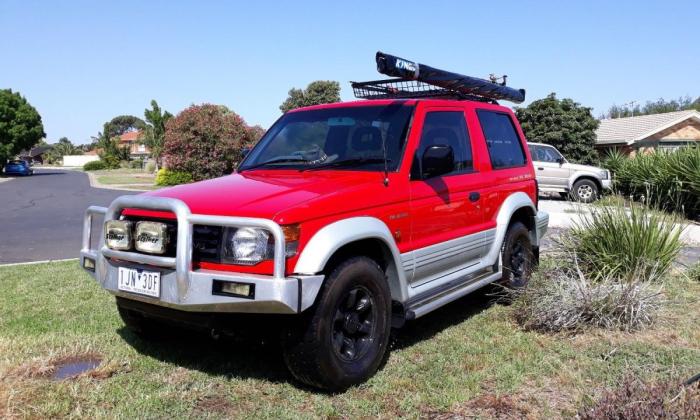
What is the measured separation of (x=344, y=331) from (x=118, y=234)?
1.59 m

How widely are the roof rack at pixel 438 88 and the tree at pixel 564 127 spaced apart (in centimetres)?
2103

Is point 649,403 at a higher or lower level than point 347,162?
lower

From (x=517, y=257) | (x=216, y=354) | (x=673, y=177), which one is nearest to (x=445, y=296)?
(x=517, y=257)

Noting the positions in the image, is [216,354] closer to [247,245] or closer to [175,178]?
[247,245]

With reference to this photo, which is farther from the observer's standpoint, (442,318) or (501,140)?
(501,140)

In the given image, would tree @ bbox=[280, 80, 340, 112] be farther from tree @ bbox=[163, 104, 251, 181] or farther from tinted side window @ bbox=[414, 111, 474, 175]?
tinted side window @ bbox=[414, 111, 474, 175]

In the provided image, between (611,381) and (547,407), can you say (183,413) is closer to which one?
(547,407)

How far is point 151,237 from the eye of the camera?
3701 mm

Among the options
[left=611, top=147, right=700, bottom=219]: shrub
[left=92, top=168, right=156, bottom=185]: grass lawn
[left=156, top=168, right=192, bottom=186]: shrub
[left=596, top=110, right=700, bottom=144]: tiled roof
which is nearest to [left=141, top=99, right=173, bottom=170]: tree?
[left=92, top=168, right=156, bottom=185]: grass lawn

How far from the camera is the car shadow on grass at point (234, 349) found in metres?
4.04

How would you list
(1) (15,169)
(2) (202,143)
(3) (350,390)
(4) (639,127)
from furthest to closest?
(1) (15,169) → (4) (639,127) → (2) (202,143) → (3) (350,390)

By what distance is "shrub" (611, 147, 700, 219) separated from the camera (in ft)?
43.7

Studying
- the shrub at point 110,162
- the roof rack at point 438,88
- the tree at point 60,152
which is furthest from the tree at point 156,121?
the tree at point 60,152

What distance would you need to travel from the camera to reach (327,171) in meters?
4.46
